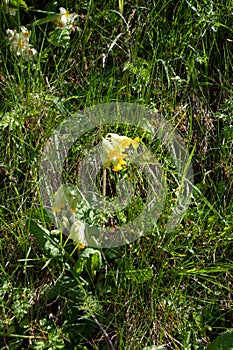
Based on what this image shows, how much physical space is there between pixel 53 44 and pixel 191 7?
50cm

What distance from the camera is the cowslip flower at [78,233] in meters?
1.51

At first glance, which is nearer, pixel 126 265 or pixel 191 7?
pixel 126 265

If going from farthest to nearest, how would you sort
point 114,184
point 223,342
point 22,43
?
point 22,43 < point 114,184 < point 223,342

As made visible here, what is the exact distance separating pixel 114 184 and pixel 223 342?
572 millimetres

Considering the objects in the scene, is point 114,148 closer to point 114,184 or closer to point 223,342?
point 114,184

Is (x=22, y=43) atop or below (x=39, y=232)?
atop

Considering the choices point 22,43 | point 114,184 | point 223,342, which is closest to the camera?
point 223,342

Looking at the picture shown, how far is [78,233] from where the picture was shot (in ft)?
4.94

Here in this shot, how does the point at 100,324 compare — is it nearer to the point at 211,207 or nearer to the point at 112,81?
the point at 211,207

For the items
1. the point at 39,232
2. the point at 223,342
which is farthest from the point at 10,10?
the point at 223,342

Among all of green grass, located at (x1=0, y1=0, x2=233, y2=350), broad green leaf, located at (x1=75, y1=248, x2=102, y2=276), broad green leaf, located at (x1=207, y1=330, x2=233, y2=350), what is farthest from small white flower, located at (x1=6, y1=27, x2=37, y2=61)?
broad green leaf, located at (x1=207, y1=330, x2=233, y2=350)

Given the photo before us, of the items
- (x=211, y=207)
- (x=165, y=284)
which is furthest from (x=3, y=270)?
(x=211, y=207)

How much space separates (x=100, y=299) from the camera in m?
1.56

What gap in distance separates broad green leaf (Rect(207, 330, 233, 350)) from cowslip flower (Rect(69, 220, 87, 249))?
1.38 feet
